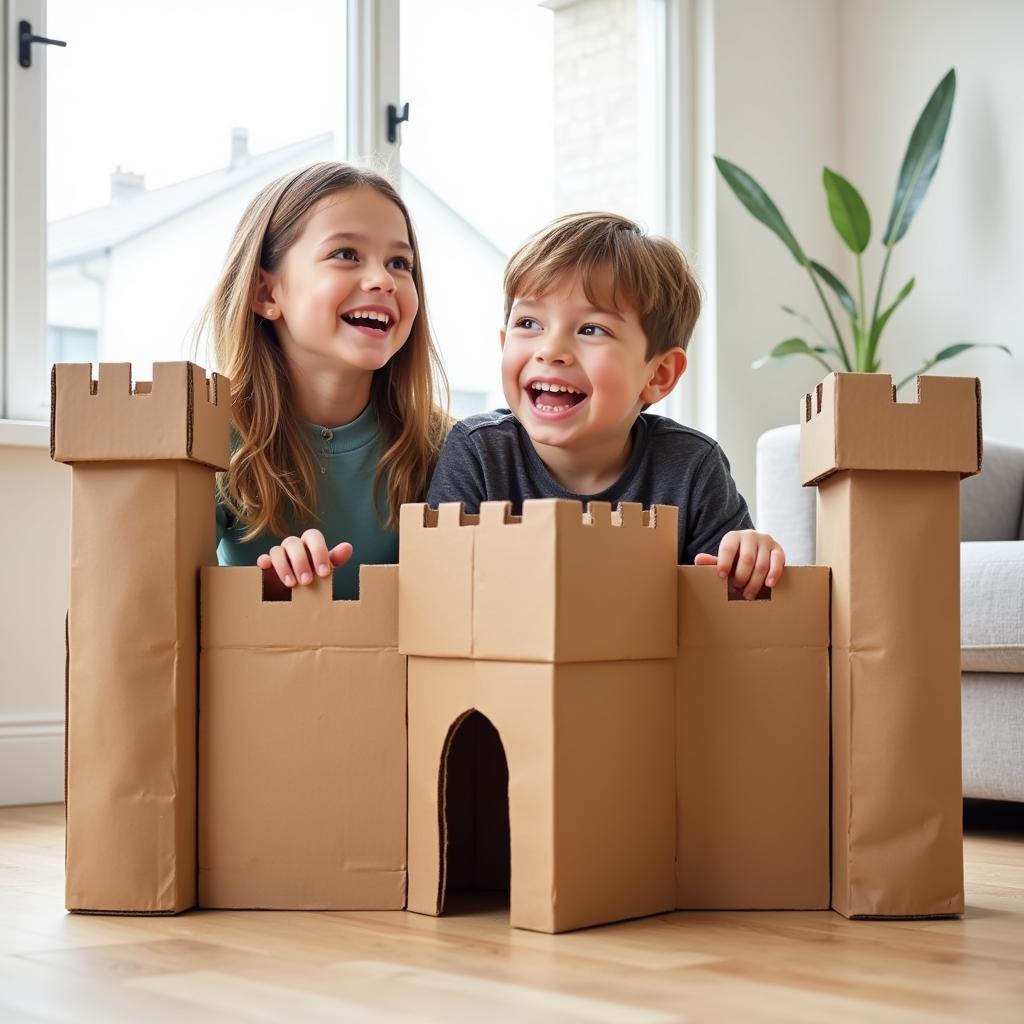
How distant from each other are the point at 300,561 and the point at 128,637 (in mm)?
163

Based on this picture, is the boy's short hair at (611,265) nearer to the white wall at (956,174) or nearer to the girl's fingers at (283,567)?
the girl's fingers at (283,567)

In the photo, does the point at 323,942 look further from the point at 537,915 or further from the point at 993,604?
the point at 993,604

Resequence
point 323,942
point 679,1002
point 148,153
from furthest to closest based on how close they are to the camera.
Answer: point 148,153
point 323,942
point 679,1002

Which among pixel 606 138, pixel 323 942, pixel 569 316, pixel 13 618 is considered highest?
pixel 606 138

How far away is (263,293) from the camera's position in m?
1.72

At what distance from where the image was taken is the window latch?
2777 millimetres

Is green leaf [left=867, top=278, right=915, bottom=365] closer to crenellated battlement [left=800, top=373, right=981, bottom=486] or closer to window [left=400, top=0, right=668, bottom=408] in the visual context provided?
window [left=400, top=0, right=668, bottom=408]

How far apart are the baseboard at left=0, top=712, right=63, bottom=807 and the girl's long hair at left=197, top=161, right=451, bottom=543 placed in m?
0.80

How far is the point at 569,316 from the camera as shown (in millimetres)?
1528

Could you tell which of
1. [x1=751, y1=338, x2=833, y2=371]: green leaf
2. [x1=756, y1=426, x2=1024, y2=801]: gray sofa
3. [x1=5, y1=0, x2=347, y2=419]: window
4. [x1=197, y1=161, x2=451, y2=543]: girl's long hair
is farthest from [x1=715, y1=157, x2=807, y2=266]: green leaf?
[x1=197, y1=161, x2=451, y2=543]: girl's long hair

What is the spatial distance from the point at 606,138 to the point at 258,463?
6.93ft

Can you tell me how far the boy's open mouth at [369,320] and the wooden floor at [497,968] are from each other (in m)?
0.74

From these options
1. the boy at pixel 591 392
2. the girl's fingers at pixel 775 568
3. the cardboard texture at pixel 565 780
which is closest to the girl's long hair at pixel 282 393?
the boy at pixel 591 392

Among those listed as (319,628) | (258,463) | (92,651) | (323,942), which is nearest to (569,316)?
(258,463)
